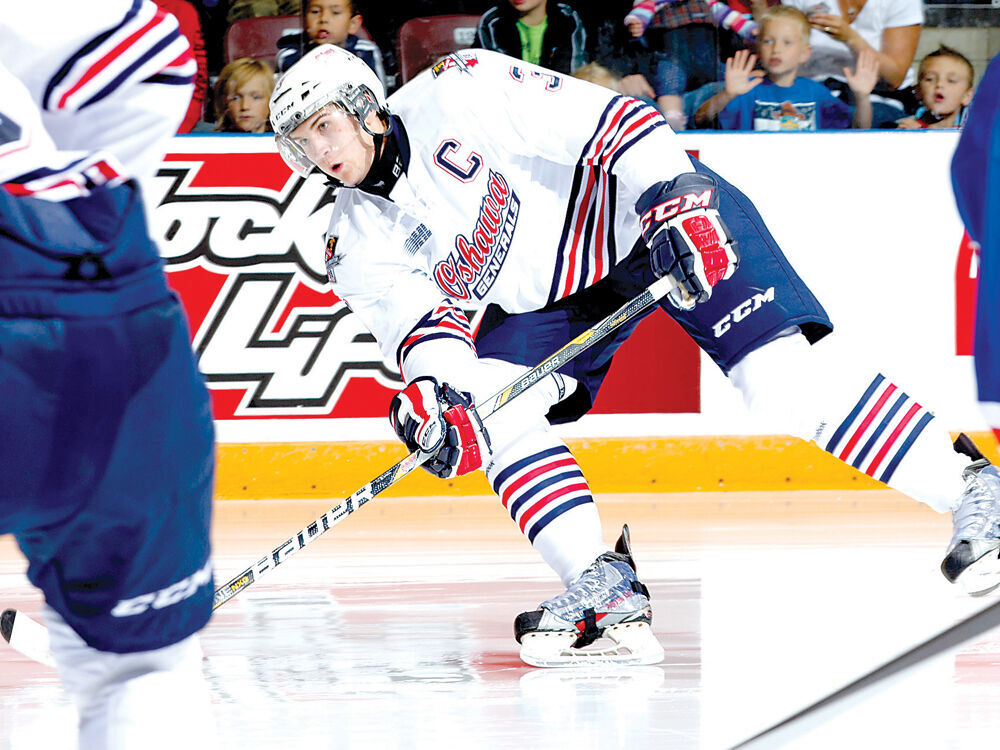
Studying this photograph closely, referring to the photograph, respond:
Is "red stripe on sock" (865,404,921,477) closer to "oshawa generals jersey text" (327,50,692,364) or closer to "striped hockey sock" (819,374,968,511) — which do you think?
"striped hockey sock" (819,374,968,511)

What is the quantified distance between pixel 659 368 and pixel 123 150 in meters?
2.79

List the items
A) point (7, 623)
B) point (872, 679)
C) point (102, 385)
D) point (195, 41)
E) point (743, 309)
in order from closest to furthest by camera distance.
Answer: point (102, 385) < point (872, 679) < point (7, 623) < point (743, 309) < point (195, 41)

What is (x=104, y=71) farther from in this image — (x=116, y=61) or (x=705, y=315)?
(x=705, y=315)

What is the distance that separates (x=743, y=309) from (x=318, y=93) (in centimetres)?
81

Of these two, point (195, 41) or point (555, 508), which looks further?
point (195, 41)

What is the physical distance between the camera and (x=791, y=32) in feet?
13.1

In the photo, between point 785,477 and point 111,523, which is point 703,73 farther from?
point 111,523

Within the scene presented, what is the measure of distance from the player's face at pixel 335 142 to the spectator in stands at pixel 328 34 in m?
→ 1.61

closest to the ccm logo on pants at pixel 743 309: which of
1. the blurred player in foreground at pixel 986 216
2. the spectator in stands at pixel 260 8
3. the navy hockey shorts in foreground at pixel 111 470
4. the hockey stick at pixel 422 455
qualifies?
the hockey stick at pixel 422 455

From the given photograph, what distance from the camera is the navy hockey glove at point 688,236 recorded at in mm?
2230

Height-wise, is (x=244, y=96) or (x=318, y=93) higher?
(x=318, y=93)

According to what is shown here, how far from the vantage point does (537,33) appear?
3877mm

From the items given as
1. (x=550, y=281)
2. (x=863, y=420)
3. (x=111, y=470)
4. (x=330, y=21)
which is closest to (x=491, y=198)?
(x=550, y=281)

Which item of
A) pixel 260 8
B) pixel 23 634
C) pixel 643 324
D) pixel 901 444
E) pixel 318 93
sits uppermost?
pixel 318 93
